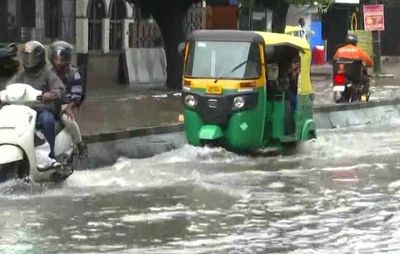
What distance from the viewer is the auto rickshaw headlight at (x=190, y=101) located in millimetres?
13312

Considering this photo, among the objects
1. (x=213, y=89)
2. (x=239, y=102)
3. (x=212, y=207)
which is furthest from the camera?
(x=213, y=89)

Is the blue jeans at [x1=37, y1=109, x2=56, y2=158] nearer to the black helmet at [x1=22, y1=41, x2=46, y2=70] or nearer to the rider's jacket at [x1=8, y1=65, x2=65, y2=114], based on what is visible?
the rider's jacket at [x1=8, y1=65, x2=65, y2=114]

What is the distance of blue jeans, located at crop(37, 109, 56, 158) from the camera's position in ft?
33.7

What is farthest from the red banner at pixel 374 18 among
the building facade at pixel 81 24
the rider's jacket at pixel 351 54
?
the rider's jacket at pixel 351 54

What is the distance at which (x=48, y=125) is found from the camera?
404 inches

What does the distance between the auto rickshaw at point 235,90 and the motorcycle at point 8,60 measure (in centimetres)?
1142

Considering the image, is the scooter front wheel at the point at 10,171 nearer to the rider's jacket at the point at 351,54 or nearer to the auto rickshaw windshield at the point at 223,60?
the auto rickshaw windshield at the point at 223,60

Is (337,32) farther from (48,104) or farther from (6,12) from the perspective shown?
(48,104)

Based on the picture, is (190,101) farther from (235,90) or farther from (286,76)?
(286,76)

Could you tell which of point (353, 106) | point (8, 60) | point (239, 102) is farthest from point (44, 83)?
point (8, 60)

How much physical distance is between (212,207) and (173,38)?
15.6 meters

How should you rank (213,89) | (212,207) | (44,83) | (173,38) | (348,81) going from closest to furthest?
(212,207) → (44,83) → (213,89) → (348,81) → (173,38)

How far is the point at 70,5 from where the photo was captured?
2889cm

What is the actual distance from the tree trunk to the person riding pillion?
13254 mm
